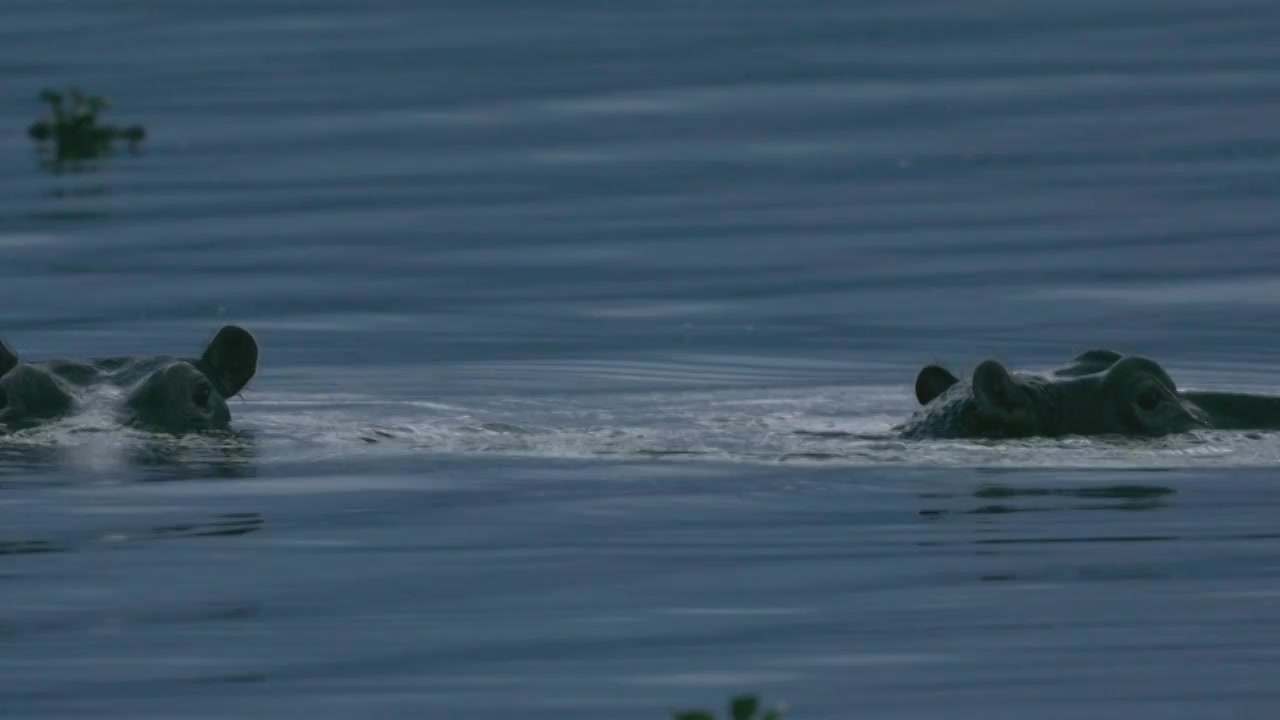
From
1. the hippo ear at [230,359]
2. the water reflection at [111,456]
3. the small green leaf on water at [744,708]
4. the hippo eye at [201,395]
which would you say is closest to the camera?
the small green leaf on water at [744,708]

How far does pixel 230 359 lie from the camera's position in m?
15.2

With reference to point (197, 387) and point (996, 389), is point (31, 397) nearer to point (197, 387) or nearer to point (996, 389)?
point (197, 387)

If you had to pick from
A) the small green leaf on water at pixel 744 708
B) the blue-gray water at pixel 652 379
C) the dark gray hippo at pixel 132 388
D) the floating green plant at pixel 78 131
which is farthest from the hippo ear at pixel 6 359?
the floating green plant at pixel 78 131

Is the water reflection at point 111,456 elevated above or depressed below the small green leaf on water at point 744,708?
above

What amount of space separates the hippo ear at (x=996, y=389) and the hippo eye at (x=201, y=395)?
11.8ft

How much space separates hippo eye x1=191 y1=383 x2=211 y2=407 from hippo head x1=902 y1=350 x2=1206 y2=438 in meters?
3.38

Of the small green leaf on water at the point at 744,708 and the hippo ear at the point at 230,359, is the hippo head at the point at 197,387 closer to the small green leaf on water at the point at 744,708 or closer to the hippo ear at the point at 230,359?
the hippo ear at the point at 230,359

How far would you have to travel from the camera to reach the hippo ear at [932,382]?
1510 cm

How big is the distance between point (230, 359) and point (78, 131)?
19462 millimetres

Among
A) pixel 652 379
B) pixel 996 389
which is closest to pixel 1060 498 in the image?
pixel 996 389

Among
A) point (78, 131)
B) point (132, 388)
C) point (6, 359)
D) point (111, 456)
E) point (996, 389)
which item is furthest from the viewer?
point (78, 131)

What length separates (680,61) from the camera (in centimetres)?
4231

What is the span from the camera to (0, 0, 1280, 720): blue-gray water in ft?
32.5

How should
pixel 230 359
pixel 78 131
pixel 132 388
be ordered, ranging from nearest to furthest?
pixel 132 388 < pixel 230 359 < pixel 78 131
